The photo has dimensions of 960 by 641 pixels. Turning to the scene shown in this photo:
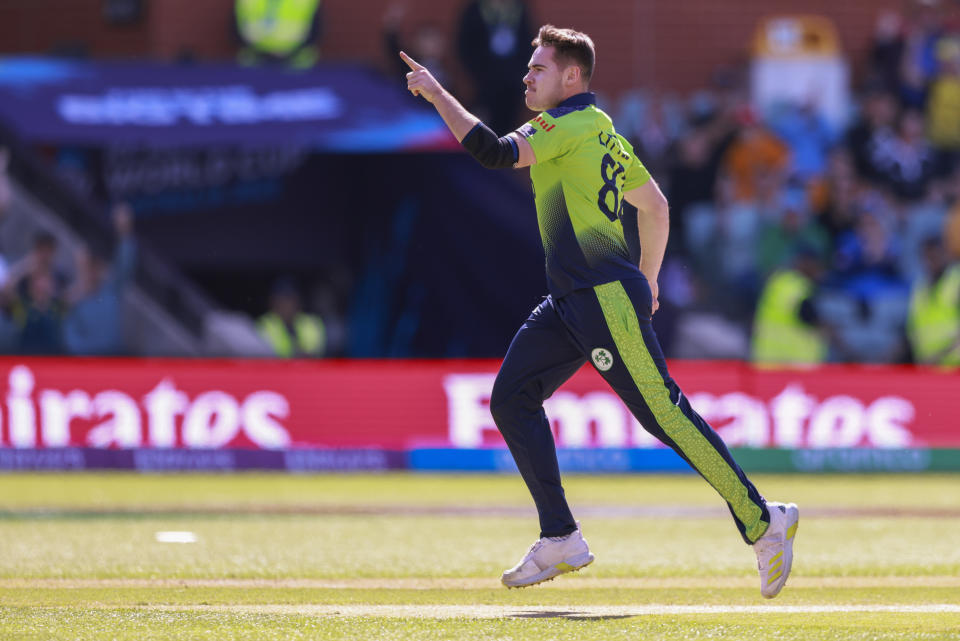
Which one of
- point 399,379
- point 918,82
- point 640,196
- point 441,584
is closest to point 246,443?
point 399,379

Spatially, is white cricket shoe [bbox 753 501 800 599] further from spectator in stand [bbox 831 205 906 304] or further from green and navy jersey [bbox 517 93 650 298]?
spectator in stand [bbox 831 205 906 304]

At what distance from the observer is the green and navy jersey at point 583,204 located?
260 inches

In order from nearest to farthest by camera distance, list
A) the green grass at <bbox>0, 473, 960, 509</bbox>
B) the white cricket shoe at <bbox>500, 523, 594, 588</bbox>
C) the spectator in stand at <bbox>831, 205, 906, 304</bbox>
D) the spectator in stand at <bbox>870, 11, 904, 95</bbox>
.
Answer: the white cricket shoe at <bbox>500, 523, 594, 588</bbox> < the green grass at <bbox>0, 473, 960, 509</bbox> < the spectator in stand at <bbox>831, 205, 906, 304</bbox> < the spectator in stand at <bbox>870, 11, 904, 95</bbox>

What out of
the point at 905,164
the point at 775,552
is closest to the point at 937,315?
the point at 905,164

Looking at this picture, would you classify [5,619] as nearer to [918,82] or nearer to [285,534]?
[285,534]

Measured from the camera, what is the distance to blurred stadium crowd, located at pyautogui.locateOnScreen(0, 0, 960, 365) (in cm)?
1603

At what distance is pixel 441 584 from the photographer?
7488mm

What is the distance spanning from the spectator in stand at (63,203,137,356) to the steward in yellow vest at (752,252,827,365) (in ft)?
20.3

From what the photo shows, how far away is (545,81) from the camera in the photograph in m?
6.70

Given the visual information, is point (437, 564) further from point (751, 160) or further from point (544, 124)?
point (751, 160)

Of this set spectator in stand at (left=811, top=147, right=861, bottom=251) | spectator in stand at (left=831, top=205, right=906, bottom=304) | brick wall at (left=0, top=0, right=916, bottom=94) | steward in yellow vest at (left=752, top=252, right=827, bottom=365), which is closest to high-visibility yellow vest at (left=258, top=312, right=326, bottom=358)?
brick wall at (left=0, top=0, right=916, bottom=94)

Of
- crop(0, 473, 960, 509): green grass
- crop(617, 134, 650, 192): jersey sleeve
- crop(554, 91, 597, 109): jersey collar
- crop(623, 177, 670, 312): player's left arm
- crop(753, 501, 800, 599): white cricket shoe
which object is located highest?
crop(554, 91, 597, 109): jersey collar

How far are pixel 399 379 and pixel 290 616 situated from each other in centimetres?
910

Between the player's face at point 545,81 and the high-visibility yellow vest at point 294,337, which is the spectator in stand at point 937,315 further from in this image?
the player's face at point 545,81
